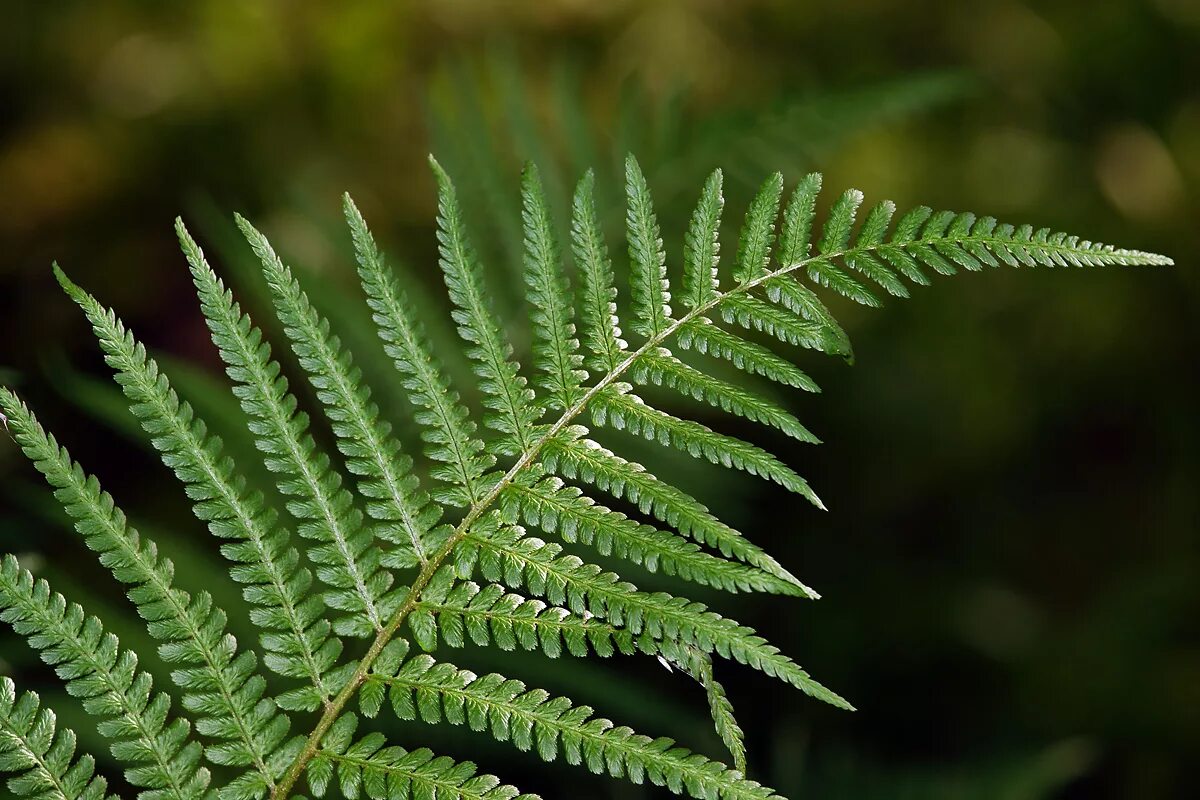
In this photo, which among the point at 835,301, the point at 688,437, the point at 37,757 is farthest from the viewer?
the point at 835,301

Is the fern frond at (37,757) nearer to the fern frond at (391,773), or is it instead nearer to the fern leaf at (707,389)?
the fern frond at (391,773)

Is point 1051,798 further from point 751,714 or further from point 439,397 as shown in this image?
point 439,397

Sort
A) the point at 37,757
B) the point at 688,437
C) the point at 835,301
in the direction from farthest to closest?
the point at 835,301
the point at 688,437
the point at 37,757


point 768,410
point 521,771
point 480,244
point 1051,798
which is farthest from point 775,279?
point 1051,798

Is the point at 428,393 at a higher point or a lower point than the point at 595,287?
A: lower

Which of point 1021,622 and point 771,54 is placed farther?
point 771,54

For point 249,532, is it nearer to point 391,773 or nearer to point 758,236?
point 391,773

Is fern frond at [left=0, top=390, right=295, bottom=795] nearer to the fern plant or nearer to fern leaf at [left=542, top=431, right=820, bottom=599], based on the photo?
the fern plant

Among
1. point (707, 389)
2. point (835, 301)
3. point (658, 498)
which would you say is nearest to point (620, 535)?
point (658, 498)
